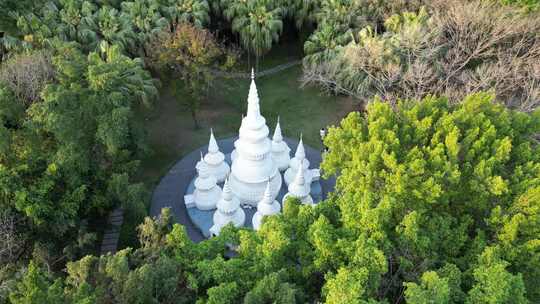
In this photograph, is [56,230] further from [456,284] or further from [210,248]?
[456,284]

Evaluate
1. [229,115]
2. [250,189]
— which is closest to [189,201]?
[250,189]

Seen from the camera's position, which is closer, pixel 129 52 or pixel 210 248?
pixel 210 248

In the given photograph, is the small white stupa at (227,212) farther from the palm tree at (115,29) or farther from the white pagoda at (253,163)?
the palm tree at (115,29)

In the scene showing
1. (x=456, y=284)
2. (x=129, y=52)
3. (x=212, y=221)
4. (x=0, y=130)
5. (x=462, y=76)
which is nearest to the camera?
(x=456, y=284)

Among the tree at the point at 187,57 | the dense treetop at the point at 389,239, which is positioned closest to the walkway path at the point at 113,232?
the dense treetop at the point at 389,239

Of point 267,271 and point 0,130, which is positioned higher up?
point 0,130

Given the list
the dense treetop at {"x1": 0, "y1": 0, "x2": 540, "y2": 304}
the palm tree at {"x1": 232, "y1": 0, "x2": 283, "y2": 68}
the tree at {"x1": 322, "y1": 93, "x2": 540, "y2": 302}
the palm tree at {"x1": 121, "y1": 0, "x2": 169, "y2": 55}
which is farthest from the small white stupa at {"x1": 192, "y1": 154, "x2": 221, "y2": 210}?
the palm tree at {"x1": 232, "y1": 0, "x2": 283, "y2": 68}

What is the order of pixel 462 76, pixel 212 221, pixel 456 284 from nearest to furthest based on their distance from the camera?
pixel 456 284 < pixel 212 221 < pixel 462 76

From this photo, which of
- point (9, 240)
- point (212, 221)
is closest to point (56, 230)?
point (9, 240)
